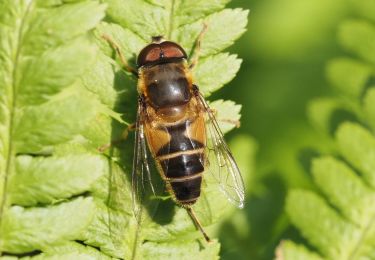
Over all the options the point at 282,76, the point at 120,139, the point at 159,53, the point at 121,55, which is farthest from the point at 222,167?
the point at 282,76

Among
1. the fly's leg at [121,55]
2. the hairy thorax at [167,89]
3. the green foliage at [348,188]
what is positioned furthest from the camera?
the hairy thorax at [167,89]

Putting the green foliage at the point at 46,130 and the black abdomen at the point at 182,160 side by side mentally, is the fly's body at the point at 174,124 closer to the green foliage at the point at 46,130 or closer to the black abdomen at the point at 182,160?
the black abdomen at the point at 182,160

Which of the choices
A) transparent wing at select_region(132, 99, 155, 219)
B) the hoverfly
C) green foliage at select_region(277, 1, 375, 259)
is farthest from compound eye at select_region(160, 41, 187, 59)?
green foliage at select_region(277, 1, 375, 259)

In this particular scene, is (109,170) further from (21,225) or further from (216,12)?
(216,12)

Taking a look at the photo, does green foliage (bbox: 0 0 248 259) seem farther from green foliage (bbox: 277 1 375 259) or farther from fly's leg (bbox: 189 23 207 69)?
→ green foliage (bbox: 277 1 375 259)

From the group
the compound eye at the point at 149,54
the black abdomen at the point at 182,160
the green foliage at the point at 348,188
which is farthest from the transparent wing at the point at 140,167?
the green foliage at the point at 348,188
